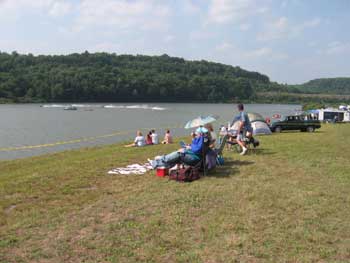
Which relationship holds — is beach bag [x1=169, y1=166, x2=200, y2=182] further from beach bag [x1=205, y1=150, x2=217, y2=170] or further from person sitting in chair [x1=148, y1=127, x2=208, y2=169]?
beach bag [x1=205, y1=150, x2=217, y2=170]

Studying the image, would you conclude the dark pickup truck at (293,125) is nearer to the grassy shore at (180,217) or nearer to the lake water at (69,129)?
the lake water at (69,129)

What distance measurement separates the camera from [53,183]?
31.5ft

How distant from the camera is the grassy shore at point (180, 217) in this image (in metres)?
5.28

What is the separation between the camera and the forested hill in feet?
412

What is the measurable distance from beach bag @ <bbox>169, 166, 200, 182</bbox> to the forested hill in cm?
11923

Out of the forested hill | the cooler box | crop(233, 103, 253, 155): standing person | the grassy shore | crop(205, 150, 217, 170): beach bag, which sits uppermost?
the forested hill

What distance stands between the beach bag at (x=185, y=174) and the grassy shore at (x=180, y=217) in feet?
0.71

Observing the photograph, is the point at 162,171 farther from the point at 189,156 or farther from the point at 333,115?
the point at 333,115

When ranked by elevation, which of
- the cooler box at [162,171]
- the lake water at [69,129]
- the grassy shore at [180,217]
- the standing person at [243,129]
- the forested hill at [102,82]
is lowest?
the lake water at [69,129]

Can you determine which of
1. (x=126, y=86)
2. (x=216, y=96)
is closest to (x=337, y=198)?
(x=126, y=86)

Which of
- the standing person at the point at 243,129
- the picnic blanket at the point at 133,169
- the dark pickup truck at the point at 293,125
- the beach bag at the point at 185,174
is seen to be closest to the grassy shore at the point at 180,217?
the beach bag at the point at 185,174

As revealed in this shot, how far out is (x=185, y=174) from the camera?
932cm

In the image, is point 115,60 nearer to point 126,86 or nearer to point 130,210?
point 126,86

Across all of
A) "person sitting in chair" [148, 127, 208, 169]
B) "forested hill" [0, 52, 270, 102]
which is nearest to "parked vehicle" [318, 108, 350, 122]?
"person sitting in chair" [148, 127, 208, 169]
